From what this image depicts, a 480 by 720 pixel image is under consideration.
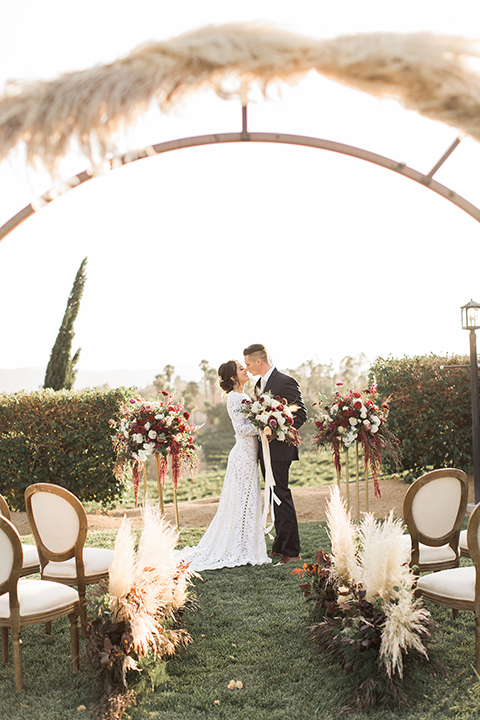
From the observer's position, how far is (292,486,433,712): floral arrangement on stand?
2.95 meters

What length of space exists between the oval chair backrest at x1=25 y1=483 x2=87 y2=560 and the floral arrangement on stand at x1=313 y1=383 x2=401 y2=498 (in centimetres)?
325

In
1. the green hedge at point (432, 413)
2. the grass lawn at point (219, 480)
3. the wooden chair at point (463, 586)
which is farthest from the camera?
the grass lawn at point (219, 480)

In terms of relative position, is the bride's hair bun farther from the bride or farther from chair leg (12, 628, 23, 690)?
chair leg (12, 628, 23, 690)

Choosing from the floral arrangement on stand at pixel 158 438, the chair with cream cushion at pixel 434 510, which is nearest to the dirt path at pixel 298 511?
the floral arrangement on stand at pixel 158 438

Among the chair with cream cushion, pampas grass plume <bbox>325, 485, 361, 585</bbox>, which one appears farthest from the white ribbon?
pampas grass plume <bbox>325, 485, 361, 585</bbox>

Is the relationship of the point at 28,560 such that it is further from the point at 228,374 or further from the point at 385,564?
the point at 385,564

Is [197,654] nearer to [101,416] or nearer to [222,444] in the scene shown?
[101,416]

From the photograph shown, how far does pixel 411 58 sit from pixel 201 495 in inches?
531

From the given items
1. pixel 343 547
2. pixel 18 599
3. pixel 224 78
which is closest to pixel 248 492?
pixel 343 547

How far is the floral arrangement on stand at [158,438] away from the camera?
6406 mm

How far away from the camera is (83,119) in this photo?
140cm

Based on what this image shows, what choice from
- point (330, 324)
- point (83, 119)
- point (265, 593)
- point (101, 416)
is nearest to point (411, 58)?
point (83, 119)

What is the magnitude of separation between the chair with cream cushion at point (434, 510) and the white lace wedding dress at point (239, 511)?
212 cm

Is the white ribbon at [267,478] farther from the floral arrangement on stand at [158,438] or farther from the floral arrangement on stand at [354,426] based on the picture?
the floral arrangement on stand at [158,438]
